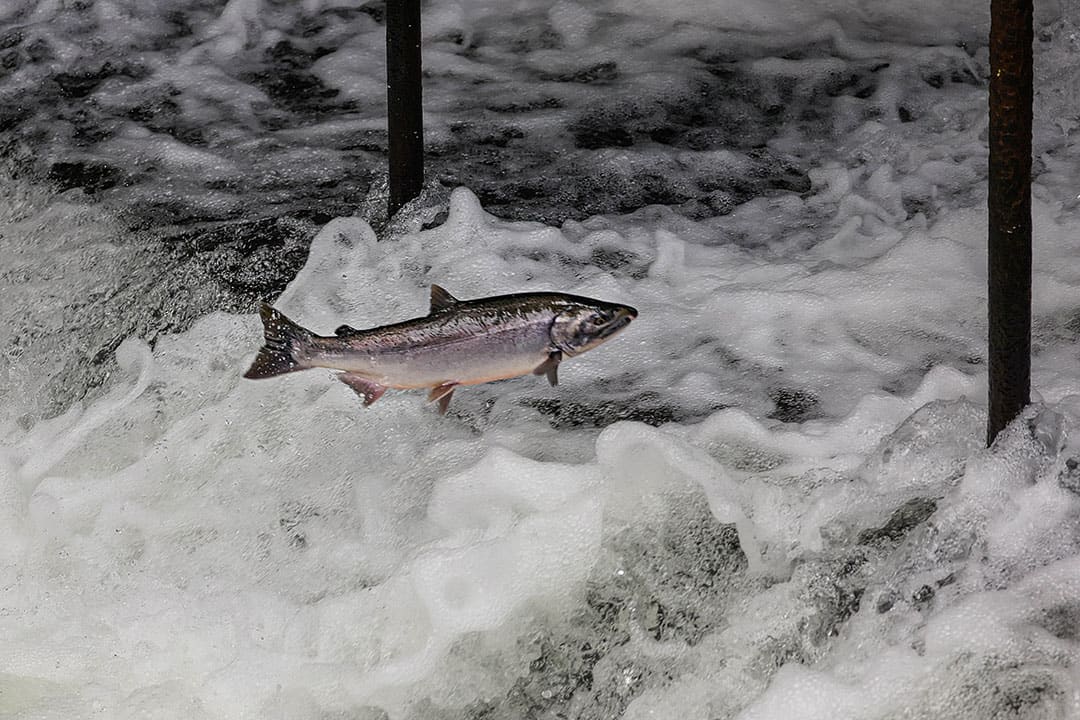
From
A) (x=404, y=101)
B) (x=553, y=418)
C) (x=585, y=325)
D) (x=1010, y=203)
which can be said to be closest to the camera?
(x=585, y=325)

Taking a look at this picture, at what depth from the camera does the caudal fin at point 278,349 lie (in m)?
1.81

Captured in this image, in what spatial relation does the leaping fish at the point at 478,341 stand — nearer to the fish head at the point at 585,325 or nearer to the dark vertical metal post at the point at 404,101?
the fish head at the point at 585,325

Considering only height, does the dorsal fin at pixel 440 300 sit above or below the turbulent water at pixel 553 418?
above

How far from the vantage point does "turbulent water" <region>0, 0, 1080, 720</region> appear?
2125 millimetres

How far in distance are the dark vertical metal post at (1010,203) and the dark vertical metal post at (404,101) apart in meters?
1.54

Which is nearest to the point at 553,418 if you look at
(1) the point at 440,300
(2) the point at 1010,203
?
(1) the point at 440,300

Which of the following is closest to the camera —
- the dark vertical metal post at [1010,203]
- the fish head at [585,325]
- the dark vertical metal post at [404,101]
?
the fish head at [585,325]

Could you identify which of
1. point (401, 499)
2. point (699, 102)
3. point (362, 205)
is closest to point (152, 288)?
point (362, 205)

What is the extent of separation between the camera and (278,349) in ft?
5.99

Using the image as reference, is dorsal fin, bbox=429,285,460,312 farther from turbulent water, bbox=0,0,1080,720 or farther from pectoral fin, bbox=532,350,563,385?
turbulent water, bbox=0,0,1080,720

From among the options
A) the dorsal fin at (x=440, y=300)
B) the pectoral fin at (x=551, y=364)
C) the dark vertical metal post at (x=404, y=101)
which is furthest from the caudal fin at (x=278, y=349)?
the dark vertical metal post at (x=404, y=101)

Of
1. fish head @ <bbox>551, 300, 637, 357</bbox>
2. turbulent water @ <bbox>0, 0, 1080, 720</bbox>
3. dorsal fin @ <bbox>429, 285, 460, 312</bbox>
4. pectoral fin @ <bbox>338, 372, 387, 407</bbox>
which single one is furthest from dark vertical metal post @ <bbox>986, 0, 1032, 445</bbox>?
pectoral fin @ <bbox>338, 372, 387, 407</bbox>

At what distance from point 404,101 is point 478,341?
1581 millimetres

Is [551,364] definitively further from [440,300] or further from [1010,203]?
[1010,203]
